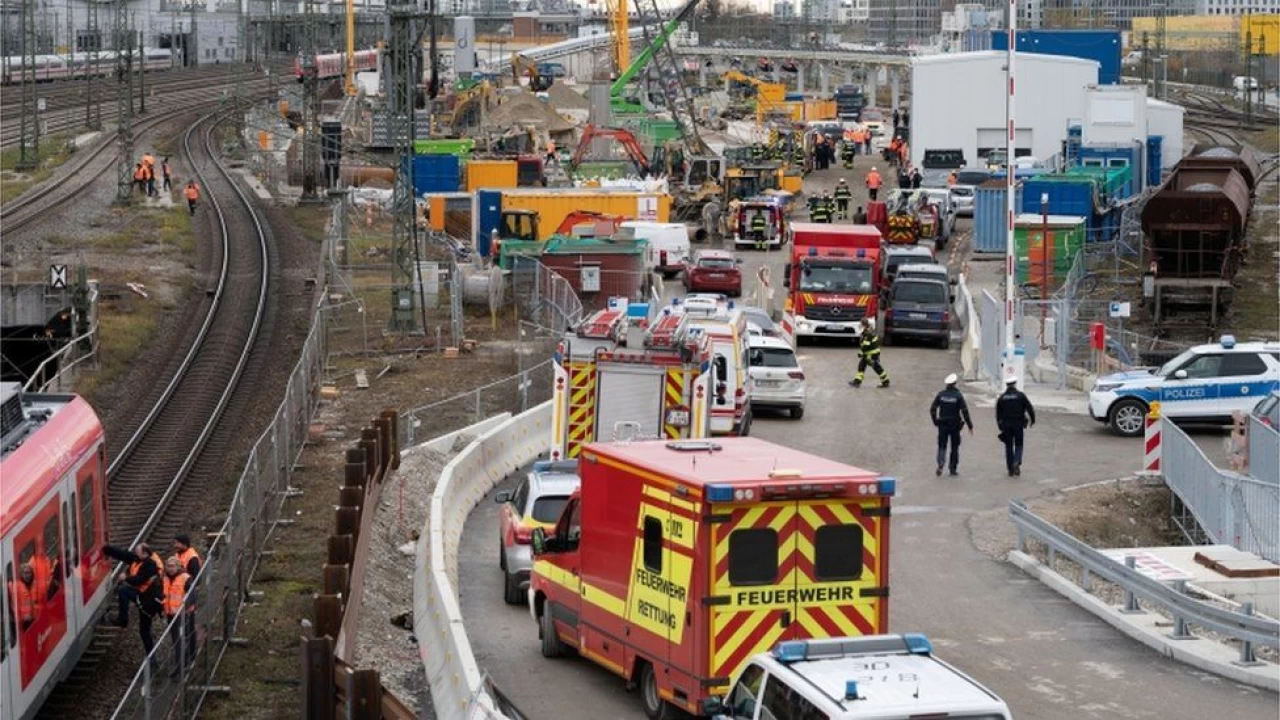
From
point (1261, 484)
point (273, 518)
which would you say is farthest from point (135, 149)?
point (1261, 484)

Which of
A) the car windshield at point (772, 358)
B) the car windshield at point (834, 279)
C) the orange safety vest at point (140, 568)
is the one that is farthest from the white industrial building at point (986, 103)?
the orange safety vest at point (140, 568)

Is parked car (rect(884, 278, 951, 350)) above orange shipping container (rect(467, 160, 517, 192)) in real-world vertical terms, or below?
below

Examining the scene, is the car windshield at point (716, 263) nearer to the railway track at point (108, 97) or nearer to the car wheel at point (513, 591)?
the car wheel at point (513, 591)

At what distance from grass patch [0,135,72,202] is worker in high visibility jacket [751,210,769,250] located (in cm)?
2315

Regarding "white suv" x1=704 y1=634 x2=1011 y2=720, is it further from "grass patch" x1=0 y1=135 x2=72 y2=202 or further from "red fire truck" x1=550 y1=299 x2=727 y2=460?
"grass patch" x1=0 y1=135 x2=72 y2=202

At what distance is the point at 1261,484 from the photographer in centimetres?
2383

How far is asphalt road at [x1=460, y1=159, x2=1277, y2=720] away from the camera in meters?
18.1

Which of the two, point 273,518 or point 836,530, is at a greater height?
point 836,530

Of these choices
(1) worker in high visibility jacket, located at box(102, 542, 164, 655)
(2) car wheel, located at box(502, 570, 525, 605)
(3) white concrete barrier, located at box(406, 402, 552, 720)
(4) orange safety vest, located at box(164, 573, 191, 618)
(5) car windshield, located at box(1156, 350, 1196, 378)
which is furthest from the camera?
(5) car windshield, located at box(1156, 350, 1196, 378)

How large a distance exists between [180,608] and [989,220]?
4438 centimetres

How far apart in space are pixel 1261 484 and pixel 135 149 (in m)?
67.2

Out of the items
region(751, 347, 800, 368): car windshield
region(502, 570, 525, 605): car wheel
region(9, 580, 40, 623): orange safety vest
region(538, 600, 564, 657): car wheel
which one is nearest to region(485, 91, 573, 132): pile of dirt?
region(751, 347, 800, 368): car windshield

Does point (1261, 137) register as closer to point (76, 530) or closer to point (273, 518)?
point (273, 518)

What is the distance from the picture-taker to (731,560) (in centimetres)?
1616
